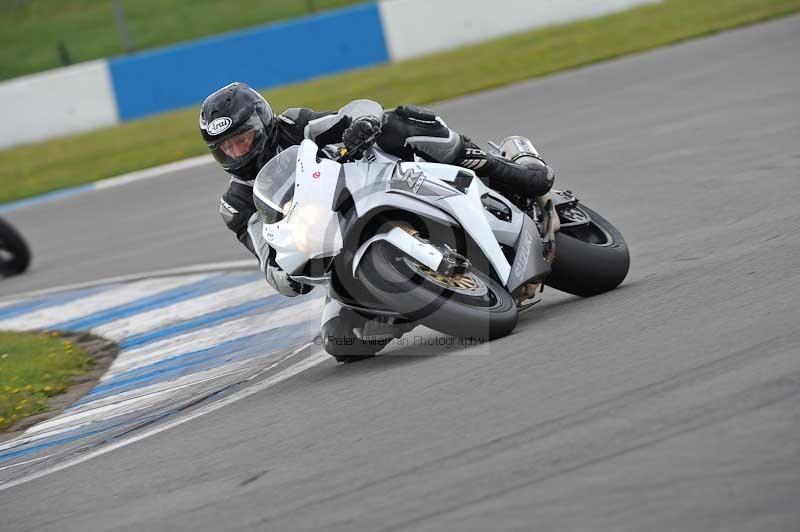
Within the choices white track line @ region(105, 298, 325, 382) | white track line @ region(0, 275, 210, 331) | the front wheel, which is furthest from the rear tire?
white track line @ region(0, 275, 210, 331)

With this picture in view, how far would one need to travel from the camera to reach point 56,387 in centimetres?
748

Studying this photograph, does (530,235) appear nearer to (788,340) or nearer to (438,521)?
(788,340)

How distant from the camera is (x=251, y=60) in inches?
793

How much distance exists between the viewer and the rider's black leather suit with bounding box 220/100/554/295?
237 inches

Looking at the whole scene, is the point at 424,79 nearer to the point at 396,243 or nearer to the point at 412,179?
the point at 412,179

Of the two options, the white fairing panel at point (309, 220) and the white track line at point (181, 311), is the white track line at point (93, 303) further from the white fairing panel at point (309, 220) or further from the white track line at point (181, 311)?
the white fairing panel at point (309, 220)

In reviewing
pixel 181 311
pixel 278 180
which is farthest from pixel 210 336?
pixel 278 180

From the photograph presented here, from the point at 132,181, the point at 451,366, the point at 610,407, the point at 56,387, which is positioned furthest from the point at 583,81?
the point at 610,407

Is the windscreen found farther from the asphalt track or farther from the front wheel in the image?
the asphalt track

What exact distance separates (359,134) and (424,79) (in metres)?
12.7

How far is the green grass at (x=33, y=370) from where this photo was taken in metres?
7.10

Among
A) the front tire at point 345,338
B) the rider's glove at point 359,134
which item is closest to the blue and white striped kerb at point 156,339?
the front tire at point 345,338

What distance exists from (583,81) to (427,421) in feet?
37.0

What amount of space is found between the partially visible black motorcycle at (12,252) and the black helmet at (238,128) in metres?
6.37
